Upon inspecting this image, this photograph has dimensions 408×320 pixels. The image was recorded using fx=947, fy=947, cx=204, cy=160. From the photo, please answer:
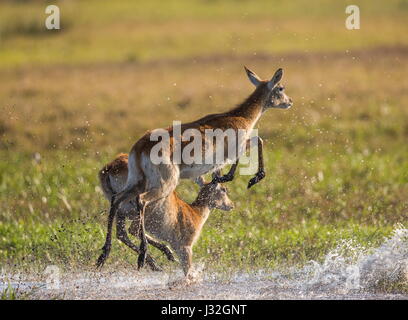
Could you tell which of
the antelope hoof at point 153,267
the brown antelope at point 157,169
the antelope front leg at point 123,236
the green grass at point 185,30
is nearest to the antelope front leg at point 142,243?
the brown antelope at point 157,169

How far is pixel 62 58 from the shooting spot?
22266 mm

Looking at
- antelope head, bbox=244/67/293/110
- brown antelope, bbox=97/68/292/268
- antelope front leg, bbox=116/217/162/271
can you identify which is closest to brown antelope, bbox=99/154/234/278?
antelope front leg, bbox=116/217/162/271

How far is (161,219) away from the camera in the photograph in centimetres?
790

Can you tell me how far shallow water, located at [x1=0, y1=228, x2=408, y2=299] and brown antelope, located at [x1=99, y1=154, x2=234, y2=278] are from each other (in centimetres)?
25

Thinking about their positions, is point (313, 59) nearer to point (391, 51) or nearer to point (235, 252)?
point (391, 51)

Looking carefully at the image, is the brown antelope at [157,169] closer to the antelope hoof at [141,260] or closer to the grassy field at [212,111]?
the antelope hoof at [141,260]

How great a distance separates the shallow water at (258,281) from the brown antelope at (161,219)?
0.83 feet

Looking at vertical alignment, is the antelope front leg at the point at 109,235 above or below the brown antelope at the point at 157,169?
below

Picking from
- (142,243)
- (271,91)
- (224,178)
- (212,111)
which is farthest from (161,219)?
(212,111)

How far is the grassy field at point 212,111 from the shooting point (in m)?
9.04

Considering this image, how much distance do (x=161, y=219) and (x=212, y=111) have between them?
7943mm

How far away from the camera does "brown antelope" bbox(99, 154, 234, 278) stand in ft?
25.5

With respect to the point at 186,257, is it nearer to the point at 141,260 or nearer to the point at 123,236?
the point at 123,236

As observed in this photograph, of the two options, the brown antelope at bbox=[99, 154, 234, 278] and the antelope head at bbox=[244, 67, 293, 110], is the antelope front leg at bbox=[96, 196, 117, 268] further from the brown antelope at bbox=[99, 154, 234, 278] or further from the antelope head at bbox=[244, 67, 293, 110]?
the antelope head at bbox=[244, 67, 293, 110]
